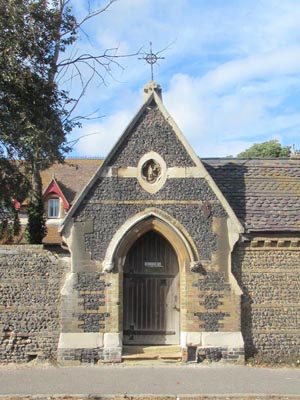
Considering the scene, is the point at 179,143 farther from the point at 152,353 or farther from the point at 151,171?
the point at 152,353

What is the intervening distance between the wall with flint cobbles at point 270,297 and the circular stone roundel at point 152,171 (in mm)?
2628

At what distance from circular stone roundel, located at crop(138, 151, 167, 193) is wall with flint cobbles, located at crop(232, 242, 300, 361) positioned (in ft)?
8.62

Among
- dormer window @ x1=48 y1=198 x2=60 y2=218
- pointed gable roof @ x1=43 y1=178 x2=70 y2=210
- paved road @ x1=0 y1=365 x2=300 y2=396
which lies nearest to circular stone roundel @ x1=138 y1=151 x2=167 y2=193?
paved road @ x1=0 y1=365 x2=300 y2=396

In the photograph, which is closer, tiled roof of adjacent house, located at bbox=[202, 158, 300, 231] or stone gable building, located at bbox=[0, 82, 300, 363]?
stone gable building, located at bbox=[0, 82, 300, 363]

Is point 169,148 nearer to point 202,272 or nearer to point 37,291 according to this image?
point 202,272

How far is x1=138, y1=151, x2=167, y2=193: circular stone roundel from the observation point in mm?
12570

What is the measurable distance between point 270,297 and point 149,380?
404 cm

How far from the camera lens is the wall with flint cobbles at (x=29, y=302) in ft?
39.2

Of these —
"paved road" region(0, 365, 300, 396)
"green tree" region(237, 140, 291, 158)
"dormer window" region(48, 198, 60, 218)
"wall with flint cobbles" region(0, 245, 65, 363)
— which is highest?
"green tree" region(237, 140, 291, 158)

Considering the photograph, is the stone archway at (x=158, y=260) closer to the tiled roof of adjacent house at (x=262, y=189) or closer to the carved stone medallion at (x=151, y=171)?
the carved stone medallion at (x=151, y=171)

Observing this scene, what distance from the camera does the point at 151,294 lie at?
12844 mm

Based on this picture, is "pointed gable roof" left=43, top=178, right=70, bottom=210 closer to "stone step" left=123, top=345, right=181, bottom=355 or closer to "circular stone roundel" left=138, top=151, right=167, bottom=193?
"circular stone roundel" left=138, top=151, right=167, bottom=193

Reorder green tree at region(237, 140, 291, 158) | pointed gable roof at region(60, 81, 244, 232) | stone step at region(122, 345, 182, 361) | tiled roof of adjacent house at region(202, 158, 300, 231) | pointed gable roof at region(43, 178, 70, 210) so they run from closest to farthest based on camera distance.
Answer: stone step at region(122, 345, 182, 361)
pointed gable roof at region(60, 81, 244, 232)
tiled roof of adjacent house at region(202, 158, 300, 231)
pointed gable roof at region(43, 178, 70, 210)
green tree at region(237, 140, 291, 158)

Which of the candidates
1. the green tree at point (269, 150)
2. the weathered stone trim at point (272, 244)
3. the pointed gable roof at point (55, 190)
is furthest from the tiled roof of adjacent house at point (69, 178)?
the weathered stone trim at point (272, 244)
